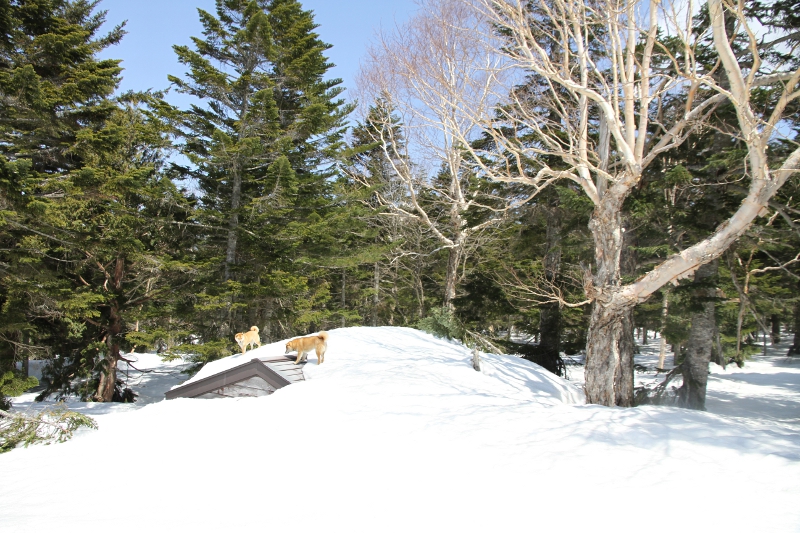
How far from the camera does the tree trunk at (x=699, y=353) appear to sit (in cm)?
924

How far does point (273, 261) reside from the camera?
1415 cm

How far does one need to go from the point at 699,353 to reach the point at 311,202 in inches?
485

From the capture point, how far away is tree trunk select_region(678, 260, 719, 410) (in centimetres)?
924

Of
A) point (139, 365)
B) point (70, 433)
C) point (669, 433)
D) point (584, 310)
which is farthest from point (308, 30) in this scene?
point (139, 365)

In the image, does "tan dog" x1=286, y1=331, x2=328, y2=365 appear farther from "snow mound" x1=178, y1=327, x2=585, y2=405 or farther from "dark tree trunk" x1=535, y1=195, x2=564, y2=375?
"dark tree trunk" x1=535, y1=195, x2=564, y2=375

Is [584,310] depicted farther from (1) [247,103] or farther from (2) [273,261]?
(1) [247,103]

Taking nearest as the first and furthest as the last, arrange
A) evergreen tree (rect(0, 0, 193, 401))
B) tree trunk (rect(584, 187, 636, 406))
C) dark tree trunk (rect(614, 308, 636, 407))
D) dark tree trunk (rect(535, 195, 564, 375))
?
tree trunk (rect(584, 187, 636, 406)) < dark tree trunk (rect(614, 308, 636, 407)) < evergreen tree (rect(0, 0, 193, 401)) < dark tree trunk (rect(535, 195, 564, 375))

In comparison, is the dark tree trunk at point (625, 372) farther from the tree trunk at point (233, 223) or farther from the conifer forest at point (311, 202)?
the tree trunk at point (233, 223)

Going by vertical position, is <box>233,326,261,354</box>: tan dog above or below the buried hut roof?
above

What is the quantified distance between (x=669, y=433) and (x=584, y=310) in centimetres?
882

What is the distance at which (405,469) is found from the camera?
3.69 m

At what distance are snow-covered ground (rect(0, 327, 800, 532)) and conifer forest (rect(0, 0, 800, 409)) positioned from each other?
2727mm

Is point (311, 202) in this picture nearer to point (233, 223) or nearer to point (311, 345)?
point (233, 223)

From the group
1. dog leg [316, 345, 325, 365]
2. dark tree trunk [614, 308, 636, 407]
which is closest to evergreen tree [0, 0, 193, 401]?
dog leg [316, 345, 325, 365]
